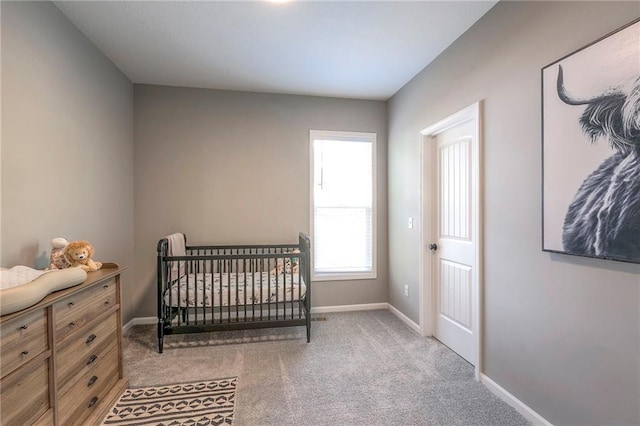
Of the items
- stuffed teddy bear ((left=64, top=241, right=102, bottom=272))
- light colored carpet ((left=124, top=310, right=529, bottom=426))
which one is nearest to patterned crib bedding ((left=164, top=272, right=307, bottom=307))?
light colored carpet ((left=124, top=310, right=529, bottom=426))

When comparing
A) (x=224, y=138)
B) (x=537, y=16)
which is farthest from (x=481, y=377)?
(x=224, y=138)

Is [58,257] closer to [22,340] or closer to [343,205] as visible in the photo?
[22,340]

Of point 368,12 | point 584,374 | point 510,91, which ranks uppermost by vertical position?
point 368,12

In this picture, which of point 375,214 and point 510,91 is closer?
point 510,91

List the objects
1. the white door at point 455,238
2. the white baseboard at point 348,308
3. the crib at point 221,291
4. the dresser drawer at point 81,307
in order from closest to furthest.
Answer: the dresser drawer at point 81,307
the white door at point 455,238
the crib at point 221,291
the white baseboard at point 348,308

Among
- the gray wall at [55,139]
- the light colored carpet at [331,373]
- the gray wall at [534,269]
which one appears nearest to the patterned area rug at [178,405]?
the light colored carpet at [331,373]

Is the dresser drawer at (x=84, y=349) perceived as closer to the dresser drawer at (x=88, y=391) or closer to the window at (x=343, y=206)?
the dresser drawer at (x=88, y=391)

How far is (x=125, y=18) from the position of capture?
2104 mm

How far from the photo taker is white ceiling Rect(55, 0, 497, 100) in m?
1.99

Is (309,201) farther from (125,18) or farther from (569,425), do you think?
(569,425)

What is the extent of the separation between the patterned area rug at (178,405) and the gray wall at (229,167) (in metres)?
1.51

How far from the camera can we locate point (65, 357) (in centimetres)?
143

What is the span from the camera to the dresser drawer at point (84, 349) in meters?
1.42

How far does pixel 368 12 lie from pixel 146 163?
2591 millimetres
